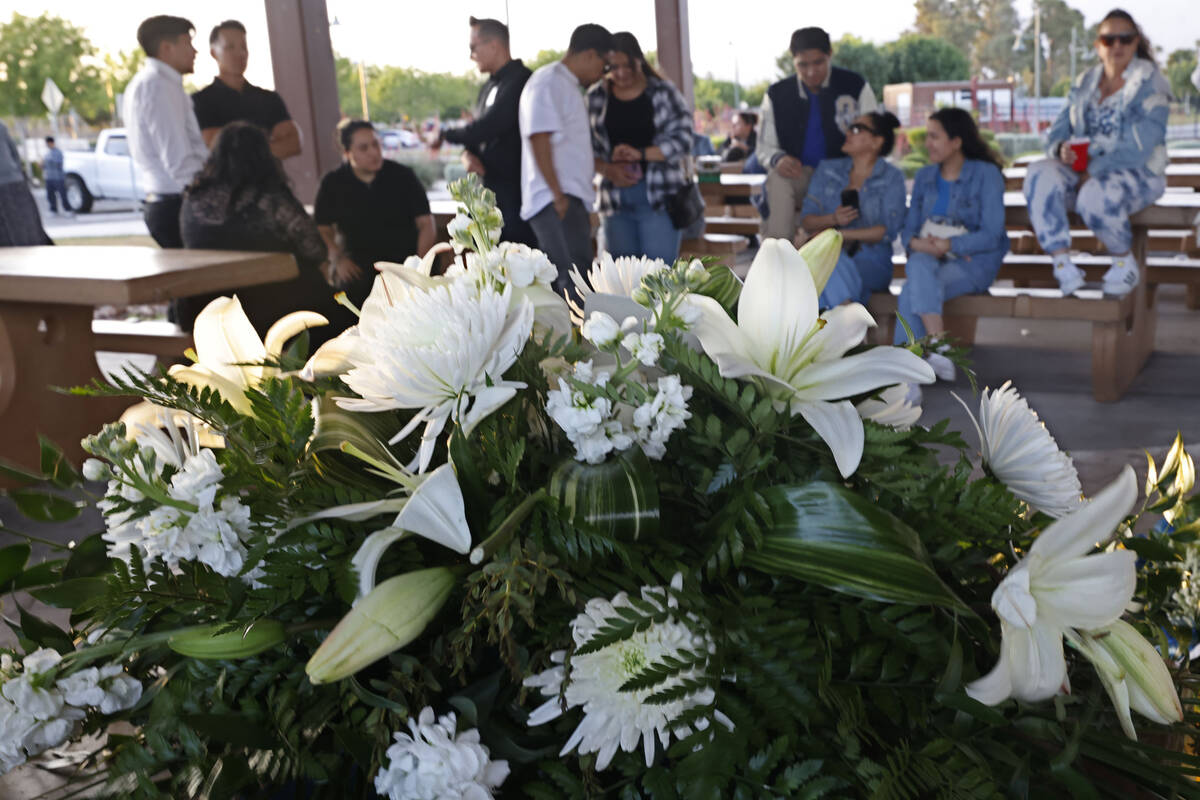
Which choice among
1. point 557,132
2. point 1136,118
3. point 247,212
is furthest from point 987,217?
point 247,212

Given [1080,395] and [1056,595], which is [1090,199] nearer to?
[1080,395]

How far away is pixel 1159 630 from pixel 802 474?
335 mm

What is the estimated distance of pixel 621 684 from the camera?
18.8 inches

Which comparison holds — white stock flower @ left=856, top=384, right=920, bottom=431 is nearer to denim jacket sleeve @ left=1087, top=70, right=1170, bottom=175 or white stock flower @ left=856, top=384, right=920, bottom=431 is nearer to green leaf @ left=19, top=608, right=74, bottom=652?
green leaf @ left=19, top=608, right=74, bottom=652

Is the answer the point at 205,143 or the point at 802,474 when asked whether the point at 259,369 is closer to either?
the point at 802,474

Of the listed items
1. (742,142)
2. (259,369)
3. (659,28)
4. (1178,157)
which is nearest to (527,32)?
(659,28)

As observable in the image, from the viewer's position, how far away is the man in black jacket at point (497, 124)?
415 centimetres

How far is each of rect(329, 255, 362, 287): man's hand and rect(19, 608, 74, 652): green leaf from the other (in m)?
3.73

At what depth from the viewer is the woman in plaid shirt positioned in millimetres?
4367

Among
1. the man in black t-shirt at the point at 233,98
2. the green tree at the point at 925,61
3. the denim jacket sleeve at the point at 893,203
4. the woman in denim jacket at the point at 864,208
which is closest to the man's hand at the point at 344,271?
the man in black t-shirt at the point at 233,98

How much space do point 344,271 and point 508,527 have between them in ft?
13.0

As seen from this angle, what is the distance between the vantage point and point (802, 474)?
1.81 feet

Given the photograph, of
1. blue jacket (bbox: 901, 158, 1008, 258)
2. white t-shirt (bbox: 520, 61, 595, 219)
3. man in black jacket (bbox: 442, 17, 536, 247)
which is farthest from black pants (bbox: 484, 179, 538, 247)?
blue jacket (bbox: 901, 158, 1008, 258)

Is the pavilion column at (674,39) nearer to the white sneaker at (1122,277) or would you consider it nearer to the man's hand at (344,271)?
the man's hand at (344,271)
